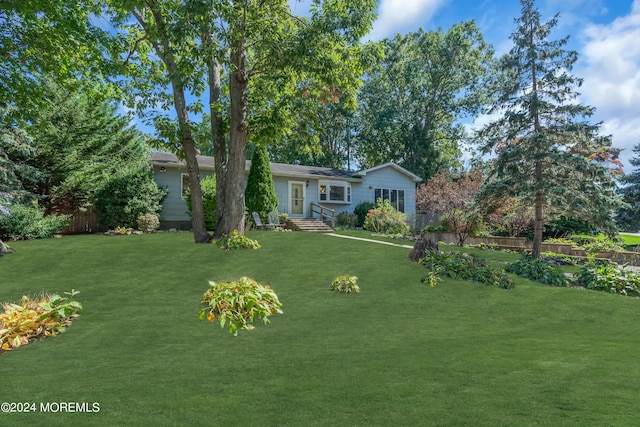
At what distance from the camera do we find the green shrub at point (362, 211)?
26.2m

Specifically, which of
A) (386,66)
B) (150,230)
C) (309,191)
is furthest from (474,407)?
(386,66)

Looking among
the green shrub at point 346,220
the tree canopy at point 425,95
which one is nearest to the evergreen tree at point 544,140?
the green shrub at point 346,220

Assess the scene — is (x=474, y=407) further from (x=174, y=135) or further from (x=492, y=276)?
(x=174, y=135)

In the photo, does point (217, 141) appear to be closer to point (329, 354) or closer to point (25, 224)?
point (25, 224)

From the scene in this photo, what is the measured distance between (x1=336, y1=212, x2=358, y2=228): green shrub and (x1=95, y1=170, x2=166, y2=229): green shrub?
39.0 ft

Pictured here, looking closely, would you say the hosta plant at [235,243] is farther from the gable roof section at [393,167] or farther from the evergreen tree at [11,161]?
the gable roof section at [393,167]

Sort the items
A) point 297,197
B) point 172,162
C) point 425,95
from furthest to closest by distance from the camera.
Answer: point 425,95, point 297,197, point 172,162

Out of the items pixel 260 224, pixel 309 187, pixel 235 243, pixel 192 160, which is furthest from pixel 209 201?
pixel 309 187

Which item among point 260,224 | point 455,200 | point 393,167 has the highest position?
point 393,167

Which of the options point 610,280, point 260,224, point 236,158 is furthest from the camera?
point 260,224

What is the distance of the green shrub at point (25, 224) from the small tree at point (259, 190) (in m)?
8.42

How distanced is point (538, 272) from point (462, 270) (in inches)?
95.3

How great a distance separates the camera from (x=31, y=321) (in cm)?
571

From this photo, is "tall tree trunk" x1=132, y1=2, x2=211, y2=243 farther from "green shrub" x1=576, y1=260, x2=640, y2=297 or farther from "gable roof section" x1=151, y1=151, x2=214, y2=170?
"green shrub" x1=576, y1=260, x2=640, y2=297
